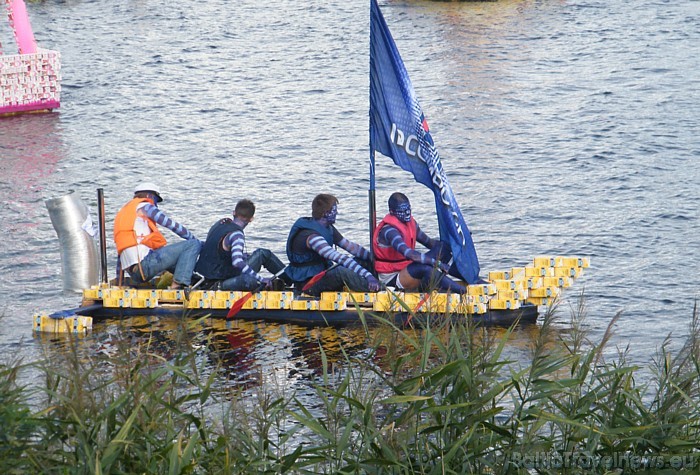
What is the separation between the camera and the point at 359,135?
80.0 feet

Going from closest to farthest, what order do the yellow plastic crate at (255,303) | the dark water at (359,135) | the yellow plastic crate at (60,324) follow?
the yellow plastic crate at (60,324) → the yellow plastic crate at (255,303) → the dark water at (359,135)

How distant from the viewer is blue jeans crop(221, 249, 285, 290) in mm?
13328

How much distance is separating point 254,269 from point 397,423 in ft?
21.8

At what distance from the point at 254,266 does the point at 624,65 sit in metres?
17.9

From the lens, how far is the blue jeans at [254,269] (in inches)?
525

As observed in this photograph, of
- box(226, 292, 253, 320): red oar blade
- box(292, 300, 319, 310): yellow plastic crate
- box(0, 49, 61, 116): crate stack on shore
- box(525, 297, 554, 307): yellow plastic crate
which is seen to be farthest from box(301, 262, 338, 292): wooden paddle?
box(0, 49, 61, 116): crate stack on shore

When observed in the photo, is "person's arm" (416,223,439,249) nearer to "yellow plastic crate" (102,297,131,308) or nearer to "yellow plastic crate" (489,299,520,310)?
"yellow plastic crate" (489,299,520,310)

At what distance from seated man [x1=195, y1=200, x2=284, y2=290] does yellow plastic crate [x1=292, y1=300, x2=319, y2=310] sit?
1.80 ft

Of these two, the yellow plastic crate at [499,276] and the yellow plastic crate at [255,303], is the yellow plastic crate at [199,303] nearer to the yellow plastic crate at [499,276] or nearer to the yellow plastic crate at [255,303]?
the yellow plastic crate at [255,303]

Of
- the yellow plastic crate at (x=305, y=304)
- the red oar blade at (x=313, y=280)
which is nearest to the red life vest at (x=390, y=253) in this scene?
the red oar blade at (x=313, y=280)

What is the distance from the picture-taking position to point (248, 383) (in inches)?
457

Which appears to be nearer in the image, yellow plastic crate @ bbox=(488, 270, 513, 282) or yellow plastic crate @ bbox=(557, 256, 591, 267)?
yellow plastic crate @ bbox=(557, 256, 591, 267)

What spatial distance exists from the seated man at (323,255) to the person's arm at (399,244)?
0.35 metres

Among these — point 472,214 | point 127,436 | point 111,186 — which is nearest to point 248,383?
point 127,436
